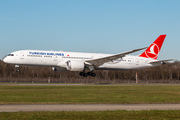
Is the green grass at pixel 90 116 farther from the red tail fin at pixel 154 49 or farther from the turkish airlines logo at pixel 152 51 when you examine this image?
the turkish airlines logo at pixel 152 51

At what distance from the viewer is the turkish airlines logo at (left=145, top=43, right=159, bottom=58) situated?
58.1 meters

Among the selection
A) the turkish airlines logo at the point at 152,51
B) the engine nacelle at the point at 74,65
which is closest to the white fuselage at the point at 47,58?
the engine nacelle at the point at 74,65

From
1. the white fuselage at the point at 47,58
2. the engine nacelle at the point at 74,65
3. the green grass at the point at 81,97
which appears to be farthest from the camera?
the engine nacelle at the point at 74,65

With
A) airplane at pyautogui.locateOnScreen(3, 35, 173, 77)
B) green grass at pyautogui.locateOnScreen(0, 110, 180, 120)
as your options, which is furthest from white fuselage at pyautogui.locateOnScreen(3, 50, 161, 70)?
green grass at pyautogui.locateOnScreen(0, 110, 180, 120)

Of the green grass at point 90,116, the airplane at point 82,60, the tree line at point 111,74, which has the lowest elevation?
the green grass at point 90,116

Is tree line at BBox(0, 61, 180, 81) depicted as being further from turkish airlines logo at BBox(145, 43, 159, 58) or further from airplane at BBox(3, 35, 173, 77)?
airplane at BBox(3, 35, 173, 77)

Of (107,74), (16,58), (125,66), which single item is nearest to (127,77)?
(107,74)

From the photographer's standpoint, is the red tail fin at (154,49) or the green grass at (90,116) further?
the red tail fin at (154,49)

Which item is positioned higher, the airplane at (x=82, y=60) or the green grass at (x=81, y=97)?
the airplane at (x=82, y=60)

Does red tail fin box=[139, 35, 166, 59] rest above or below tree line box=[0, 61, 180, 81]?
above

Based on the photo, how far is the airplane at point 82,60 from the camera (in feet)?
155

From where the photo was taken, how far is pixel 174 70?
332 feet

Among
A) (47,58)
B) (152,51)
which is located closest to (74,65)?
(47,58)

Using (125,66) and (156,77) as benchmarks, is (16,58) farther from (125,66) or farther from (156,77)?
(156,77)
